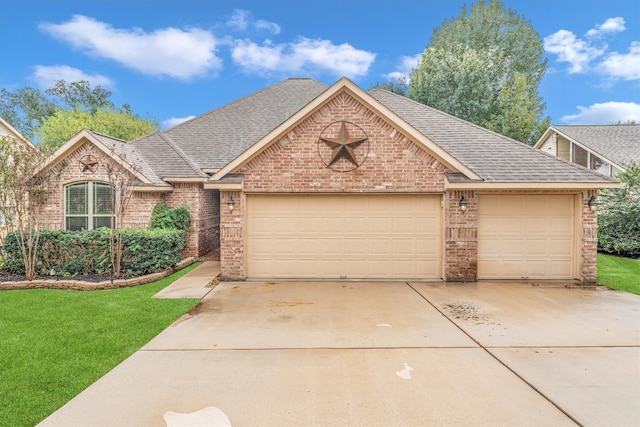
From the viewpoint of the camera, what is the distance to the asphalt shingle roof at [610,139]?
677 inches

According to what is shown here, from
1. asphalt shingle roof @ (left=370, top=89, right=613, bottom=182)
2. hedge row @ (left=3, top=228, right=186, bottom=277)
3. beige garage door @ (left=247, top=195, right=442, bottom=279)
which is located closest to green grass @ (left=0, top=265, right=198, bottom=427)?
hedge row @ (left=3, top=228, right=186, bottom=277)

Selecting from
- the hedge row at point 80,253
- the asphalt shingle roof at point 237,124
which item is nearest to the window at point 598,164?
the asphalt shingle roof at point 237,124

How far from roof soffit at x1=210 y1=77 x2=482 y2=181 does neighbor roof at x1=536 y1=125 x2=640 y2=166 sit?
12.6 m

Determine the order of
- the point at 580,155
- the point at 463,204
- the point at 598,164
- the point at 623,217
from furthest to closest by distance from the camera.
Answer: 1. the point at 580,155
2. the point at 598,164
3. the point at 623,217
4. the point at 463,204

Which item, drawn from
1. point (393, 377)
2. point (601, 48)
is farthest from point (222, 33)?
point (601, 48)

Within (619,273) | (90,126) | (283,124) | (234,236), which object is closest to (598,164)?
(619,273)

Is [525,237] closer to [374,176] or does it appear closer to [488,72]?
[374,176]

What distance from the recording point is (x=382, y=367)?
434cm

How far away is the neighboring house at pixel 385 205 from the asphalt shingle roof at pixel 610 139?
1042cm

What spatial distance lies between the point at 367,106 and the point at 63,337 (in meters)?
7.75

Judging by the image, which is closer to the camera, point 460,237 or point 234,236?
point 460,237

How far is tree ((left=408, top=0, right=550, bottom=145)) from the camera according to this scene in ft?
91.4

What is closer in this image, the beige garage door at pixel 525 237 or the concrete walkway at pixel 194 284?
the concrete walkway at pixel 194 284

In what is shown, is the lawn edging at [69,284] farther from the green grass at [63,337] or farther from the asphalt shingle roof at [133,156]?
the asphalt shingle roof at [133,156]
